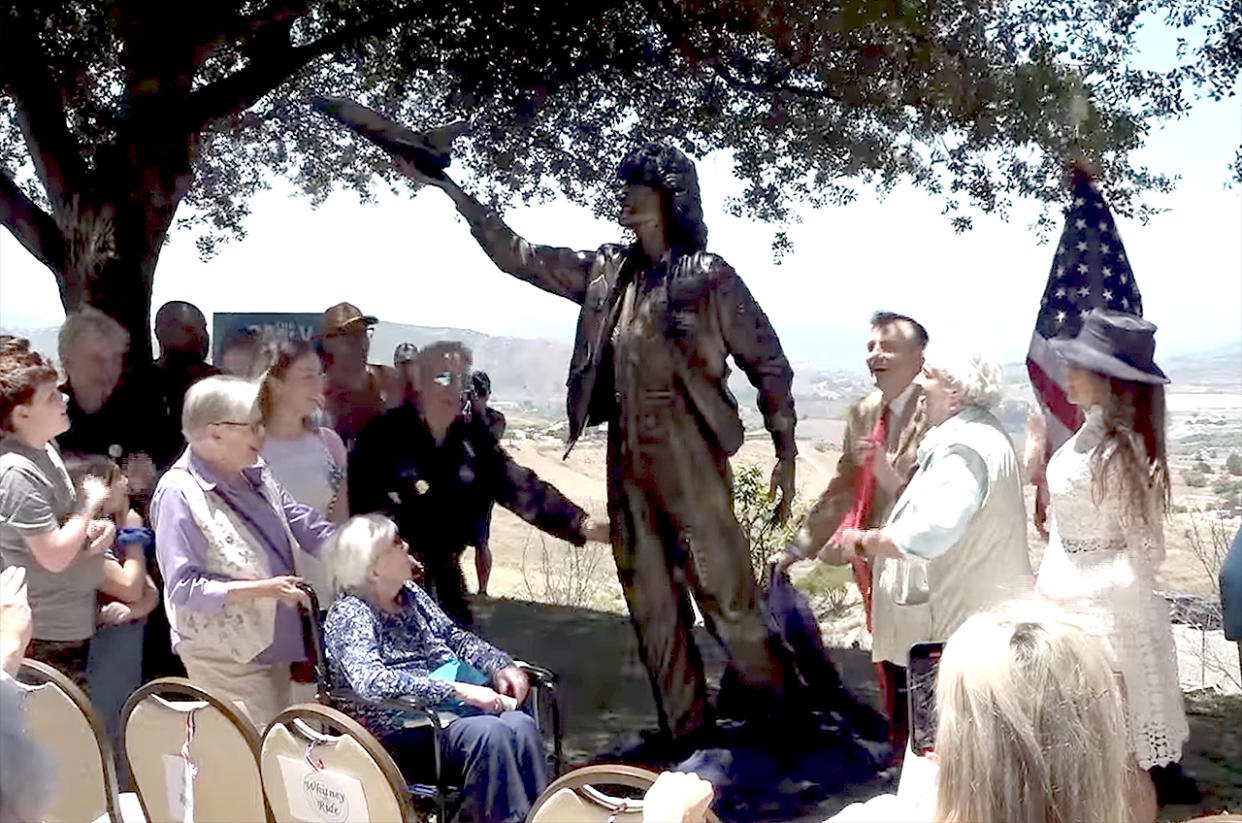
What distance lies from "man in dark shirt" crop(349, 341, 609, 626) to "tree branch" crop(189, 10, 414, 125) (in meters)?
1.11

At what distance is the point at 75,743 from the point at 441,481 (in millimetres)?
1452

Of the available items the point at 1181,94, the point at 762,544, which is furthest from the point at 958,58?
the point at 762,544

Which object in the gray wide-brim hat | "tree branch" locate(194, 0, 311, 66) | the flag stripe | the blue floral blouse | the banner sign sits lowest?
the blue floral blouse

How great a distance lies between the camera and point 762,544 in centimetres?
362

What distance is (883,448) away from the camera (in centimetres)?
336

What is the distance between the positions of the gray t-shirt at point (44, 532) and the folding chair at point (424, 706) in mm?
636

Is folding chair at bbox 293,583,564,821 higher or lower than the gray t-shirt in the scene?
lower

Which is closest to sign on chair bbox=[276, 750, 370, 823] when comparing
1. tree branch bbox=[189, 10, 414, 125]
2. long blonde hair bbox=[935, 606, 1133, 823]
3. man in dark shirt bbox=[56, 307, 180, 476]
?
long blonde hair bbox=[935, 606, 1133, 823]

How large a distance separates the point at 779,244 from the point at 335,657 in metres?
1.60

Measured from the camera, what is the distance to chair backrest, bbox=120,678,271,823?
2541 mm

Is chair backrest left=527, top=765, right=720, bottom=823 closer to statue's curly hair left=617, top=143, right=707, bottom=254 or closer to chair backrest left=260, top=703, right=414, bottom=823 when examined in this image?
chair backrest left=260, top=703, right=414, bottom=823

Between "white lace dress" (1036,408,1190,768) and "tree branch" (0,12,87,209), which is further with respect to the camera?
"tree branch" (0,12,87,209)

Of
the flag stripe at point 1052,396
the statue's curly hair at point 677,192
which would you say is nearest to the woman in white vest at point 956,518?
the flag stripe at point 1052,396

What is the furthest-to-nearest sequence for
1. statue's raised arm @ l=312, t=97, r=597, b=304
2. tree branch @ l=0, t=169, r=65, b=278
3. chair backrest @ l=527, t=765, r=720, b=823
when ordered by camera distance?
1. tree branch @ l=0, t=169, r=65, b=278
2. statue's raised arm @ l=312, t=97, r=597, b=304
3. chair backrest @ l=527, t=765, r=720, b=823
